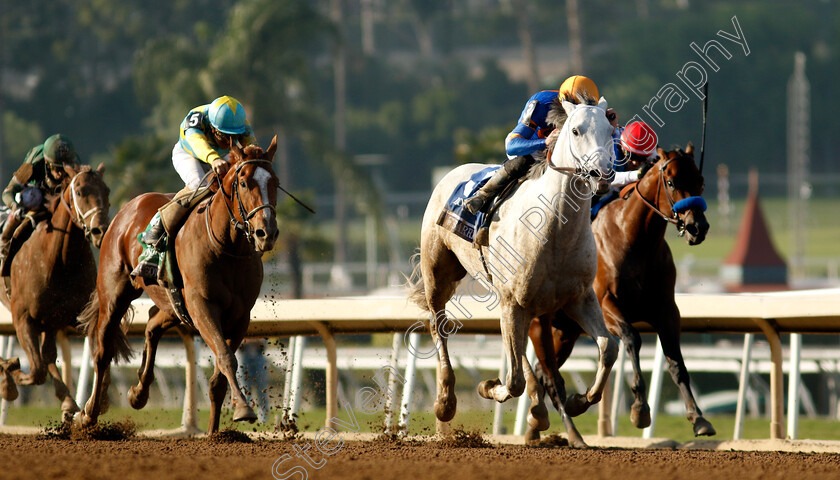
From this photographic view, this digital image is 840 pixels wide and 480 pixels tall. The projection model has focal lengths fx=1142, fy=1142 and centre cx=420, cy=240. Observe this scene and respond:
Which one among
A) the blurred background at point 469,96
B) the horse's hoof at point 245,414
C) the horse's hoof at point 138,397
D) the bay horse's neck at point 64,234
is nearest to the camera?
the horse's hoof at point 245,414

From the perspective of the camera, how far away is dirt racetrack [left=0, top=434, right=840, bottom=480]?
4.73m

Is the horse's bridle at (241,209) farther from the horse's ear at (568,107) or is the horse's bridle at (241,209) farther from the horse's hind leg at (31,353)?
the horse's hind leg at (31,353)

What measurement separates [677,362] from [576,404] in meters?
0.71

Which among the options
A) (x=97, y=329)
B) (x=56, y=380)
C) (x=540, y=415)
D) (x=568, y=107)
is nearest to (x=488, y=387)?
(x=540, y=415)

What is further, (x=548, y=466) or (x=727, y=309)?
(x=727, y=309)

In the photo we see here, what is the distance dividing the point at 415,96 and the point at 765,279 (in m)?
30.8

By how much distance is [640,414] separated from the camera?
599 centimetres

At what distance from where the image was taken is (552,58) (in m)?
74.4

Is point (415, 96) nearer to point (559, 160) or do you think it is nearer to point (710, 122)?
point (710, 122)

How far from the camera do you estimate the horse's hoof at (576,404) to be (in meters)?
5.93

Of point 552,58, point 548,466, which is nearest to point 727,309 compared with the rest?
point 548,466

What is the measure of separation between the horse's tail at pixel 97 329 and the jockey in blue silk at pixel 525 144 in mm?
2485

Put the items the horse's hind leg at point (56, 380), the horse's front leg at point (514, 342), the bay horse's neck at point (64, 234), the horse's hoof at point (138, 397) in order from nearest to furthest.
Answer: the horse's front leg at point (514, 342)
the horse's hoof at point (138, 397)
the horse's hind leg at point (56, 380)
the bay horse's neck at point (64, 234)

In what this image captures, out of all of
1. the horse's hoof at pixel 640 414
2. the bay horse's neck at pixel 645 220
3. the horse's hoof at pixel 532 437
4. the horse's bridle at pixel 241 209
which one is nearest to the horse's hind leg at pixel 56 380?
the horse's bridle at pixel 241 209
